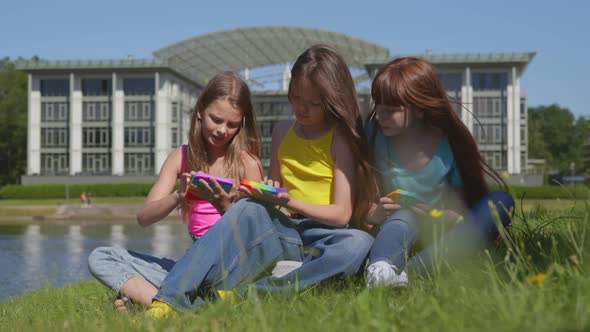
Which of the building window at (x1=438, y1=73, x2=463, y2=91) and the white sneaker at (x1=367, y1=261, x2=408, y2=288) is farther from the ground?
the building window at (x1=438, y1=73, x2=463, y2=91)

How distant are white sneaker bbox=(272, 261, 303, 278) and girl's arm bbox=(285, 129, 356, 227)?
0.76 ft

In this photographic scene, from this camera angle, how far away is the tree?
57.3 m

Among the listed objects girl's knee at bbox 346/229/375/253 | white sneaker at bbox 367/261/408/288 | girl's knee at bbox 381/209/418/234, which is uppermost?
girl's knee at bbox 381/209/418/234

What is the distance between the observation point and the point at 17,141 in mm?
58312

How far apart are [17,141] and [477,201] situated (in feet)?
196

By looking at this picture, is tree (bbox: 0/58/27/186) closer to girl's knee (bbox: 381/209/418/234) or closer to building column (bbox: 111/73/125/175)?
building column (bbox: 111/73/125/175)

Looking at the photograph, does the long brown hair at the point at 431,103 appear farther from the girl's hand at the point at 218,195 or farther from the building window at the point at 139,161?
the building window at the point at 139,161

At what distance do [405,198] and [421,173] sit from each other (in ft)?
0.99

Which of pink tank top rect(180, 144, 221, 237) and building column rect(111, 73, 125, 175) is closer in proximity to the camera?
pink tank top rect(180, 144, 221, 237)

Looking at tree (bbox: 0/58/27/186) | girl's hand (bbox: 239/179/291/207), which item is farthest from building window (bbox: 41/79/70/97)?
girl's hand (bbox: 239/179/291/207)

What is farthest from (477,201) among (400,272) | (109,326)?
(109,326)

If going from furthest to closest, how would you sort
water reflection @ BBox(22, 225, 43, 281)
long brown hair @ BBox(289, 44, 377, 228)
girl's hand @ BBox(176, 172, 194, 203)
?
water reflection @ BBox(22, 225, 43, 281) → long brown hair @ BBox(289, 44, 377, 228) → girl's hand @ BBox(176, 172, 194, 203)

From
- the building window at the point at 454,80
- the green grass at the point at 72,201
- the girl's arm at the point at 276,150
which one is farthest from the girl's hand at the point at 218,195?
the building window at the point at 454,80

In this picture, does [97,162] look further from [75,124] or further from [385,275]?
[385,275]
